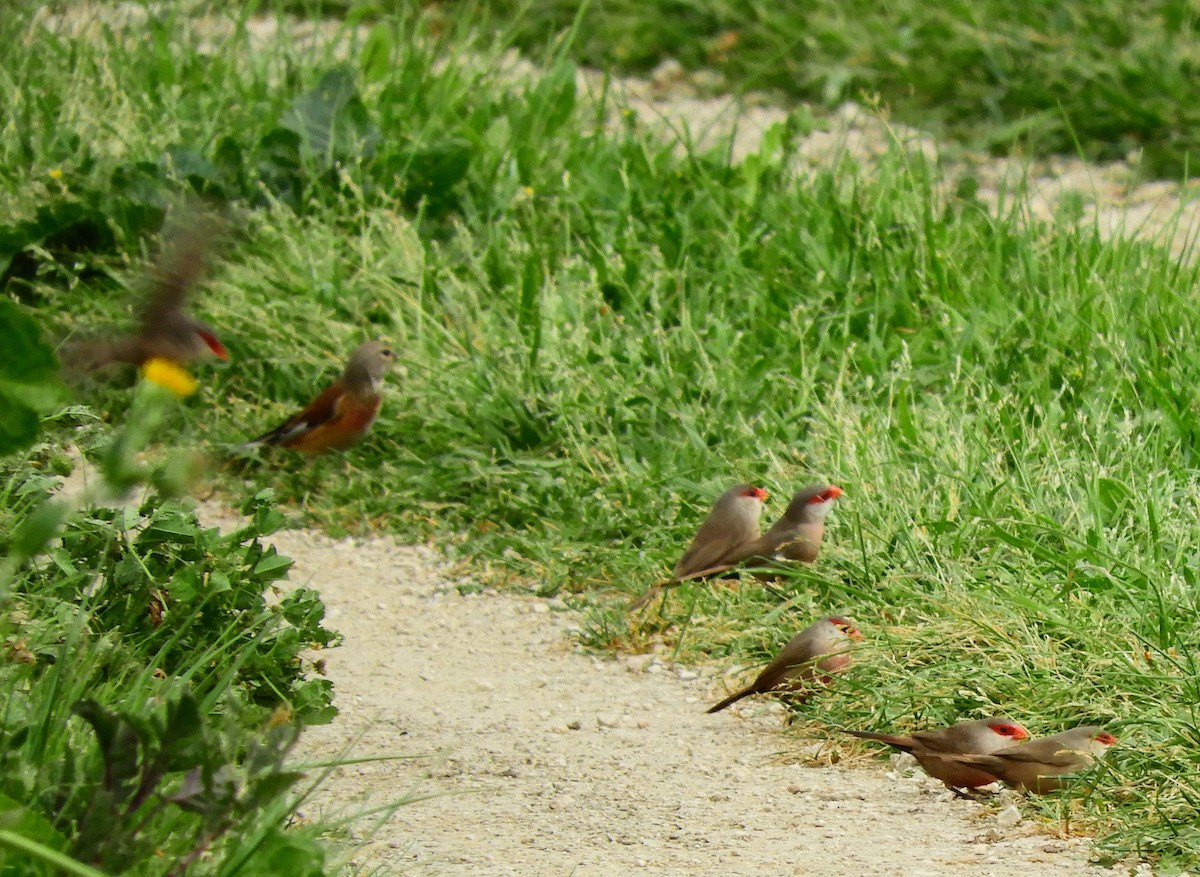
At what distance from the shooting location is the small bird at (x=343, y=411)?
5617 millimetres

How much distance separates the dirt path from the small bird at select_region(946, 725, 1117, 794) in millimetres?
93

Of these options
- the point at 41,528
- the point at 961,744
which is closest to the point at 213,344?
the point at 961,744

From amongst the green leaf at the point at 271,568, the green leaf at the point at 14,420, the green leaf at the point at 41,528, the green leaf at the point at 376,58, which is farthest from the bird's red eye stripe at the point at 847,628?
the green leaf at the point at 376,58

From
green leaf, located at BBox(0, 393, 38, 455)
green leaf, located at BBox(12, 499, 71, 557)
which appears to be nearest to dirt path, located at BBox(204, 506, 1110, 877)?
green leaf, located at BBox(0, 393, 38, 455)

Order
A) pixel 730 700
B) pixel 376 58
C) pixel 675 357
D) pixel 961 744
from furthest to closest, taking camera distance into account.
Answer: pixel 376 58 → pixel 675 357 → pixel 730 700 → pixel 961 744

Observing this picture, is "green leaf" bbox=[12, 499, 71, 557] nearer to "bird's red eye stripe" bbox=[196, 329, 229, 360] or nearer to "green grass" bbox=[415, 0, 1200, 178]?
"bird's red eye stripe" bbox=[196, 329, 229, 360]

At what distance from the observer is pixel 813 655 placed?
4242mm

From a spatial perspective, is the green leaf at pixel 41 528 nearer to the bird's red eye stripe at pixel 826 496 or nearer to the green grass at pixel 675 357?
the green grass at pixel 675 357

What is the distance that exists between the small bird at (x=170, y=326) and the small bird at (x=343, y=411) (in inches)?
12.8

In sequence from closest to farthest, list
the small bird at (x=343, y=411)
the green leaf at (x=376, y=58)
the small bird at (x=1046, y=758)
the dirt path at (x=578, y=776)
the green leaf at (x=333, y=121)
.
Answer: the dirt path at (x=578, y=776) → the small bird at (x=1046, y=758) → the small bird at (x=343, y=411) → the green leaf at (x=333, y=121) → the green leaf at (x=376, y=58)

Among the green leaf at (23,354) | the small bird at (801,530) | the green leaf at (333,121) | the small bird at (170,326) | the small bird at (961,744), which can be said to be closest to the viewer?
the green leaf at (23,354)

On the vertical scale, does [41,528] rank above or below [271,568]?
above

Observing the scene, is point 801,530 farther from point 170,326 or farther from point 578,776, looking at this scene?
point 170,326

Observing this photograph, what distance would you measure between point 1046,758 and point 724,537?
123cm
